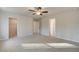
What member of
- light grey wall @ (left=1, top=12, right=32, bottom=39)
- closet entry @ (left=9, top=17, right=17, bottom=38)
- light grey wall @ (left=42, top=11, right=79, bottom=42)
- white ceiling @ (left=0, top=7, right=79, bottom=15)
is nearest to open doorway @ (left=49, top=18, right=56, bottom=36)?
light grey wall @ (left=42, top=11, right=79, bottom=42)

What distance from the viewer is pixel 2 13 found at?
2.44m

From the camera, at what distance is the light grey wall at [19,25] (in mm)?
2471

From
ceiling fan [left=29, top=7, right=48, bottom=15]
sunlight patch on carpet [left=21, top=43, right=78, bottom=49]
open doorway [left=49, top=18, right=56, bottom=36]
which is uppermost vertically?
ceiling fan [left=29, top=7, right=48, bottom=15]

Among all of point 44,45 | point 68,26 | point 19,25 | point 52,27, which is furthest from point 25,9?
point 68,26

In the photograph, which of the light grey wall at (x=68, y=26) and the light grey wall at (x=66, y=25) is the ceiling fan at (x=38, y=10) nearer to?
the light grey wall at (x=66, y=25)

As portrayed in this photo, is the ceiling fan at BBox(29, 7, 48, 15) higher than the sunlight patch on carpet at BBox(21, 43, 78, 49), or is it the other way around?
the ceiling fan at BBox(29, 7, 48, 15)

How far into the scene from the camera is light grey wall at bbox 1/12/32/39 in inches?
97.3

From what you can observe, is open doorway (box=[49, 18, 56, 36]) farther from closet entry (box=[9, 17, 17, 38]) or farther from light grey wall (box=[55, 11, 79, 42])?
closet entry (box=[9, 17, 17, 38])

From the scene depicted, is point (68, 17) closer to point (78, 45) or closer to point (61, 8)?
point (61, 8)

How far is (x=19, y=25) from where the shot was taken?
8.70 feet

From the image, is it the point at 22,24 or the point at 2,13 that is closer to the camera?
the point at 2,13

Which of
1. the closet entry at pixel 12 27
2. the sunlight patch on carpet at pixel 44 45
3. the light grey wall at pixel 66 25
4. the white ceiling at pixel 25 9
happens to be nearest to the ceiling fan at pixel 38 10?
the white ceiling at pixel 25 9
